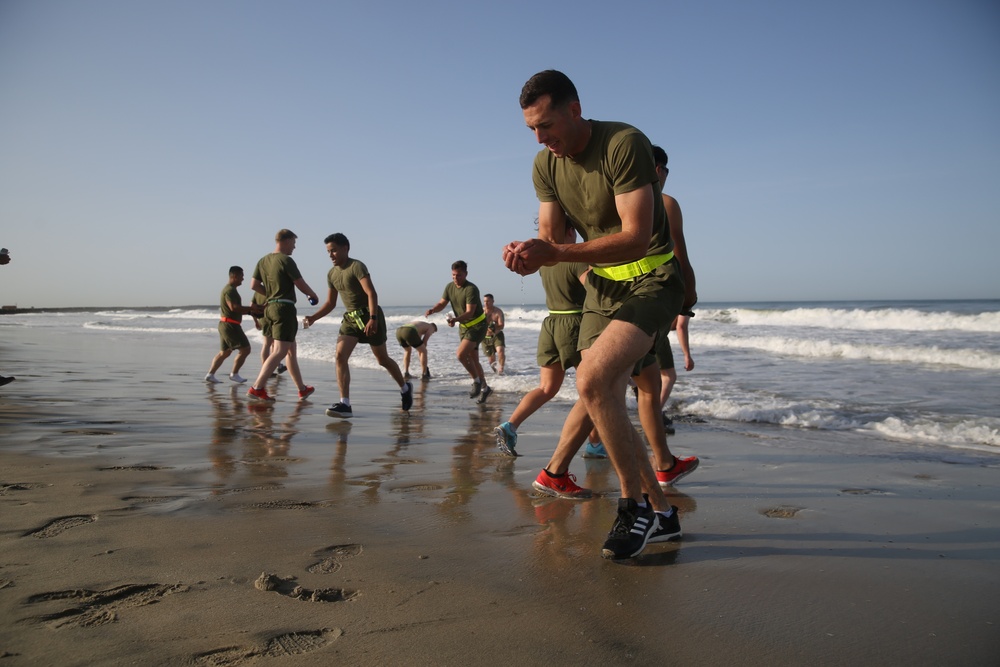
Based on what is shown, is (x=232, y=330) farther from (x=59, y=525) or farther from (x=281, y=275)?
(x=59, y=525)

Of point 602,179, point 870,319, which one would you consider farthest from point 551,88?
point 870,319

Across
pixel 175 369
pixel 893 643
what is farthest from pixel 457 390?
pixel 893 643

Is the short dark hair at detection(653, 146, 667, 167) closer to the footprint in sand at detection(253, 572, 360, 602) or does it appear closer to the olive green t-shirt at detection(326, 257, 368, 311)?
the footprint in sand at detection(253, 572, 360, 602)

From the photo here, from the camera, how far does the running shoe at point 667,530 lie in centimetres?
291

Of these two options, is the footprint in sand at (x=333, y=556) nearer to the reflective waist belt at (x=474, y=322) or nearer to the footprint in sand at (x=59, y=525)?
the footprint in sand at (x=59, y=525)

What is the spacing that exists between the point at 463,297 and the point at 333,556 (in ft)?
24.6

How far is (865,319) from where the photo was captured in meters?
26.9

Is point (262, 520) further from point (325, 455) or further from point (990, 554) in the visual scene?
point (990, 554)

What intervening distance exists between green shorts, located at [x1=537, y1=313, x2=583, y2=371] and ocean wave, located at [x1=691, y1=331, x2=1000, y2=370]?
10.3m

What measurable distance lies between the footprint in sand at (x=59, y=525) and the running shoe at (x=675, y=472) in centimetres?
305

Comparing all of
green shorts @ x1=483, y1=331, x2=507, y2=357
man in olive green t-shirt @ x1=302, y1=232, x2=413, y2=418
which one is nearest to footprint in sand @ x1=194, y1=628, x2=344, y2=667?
man in olive green t-shirt @ x1=302, y1=232, x2=413, y2=418

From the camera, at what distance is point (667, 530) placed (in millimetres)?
2939

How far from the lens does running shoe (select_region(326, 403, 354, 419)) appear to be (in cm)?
689

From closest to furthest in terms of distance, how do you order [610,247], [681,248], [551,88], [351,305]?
[610,247] → [551,88] → [681,248] → [351,305]
